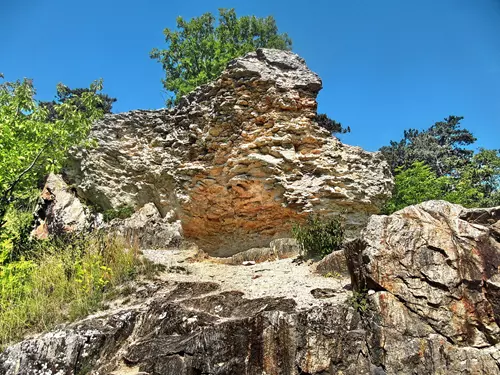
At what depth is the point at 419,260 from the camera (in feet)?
18.9

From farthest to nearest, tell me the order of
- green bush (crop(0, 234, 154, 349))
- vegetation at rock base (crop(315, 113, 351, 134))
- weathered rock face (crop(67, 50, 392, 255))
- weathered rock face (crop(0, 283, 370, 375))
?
1. vegetation at rock base (crop(315, 113, 351, 134))
2. weathered rock face (crop(67, 50, 392, 255))
3. green bush (crop(0, 234, 154, 349))
4. weathered rock face (crop(0, 283, 370, 375))

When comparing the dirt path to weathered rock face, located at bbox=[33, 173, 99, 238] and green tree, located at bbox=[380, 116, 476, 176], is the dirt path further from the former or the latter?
green tree, located at bbox=[380, 116, 476, 176]

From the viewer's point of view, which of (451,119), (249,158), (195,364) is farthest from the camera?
(451,119)

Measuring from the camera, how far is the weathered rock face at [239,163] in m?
11.1

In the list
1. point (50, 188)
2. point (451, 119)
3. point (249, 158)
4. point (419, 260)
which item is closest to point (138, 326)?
point (419, 260)

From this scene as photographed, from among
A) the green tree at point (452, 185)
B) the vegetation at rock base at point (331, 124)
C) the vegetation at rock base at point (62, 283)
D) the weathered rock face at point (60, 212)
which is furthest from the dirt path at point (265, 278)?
the vegetation at rock base at point (331, 124)

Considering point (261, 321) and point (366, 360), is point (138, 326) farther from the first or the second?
point (366, 360)

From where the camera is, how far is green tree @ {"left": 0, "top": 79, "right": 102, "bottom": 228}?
7.47 metres

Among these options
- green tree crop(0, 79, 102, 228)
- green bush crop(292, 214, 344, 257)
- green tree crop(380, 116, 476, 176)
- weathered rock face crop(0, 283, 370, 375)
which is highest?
green tree crop(380, 116, 476, 176)

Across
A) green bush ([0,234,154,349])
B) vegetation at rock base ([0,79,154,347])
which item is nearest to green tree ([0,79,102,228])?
vegetation at rock base ([0,79,154,347])

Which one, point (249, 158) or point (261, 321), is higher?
point (249, 158)

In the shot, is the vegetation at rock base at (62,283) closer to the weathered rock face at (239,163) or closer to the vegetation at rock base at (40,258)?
the vegetation at rock base at (40,258)

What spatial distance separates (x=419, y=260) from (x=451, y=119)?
24.3 m

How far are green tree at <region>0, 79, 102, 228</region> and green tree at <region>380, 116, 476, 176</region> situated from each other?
1675 centimetres
